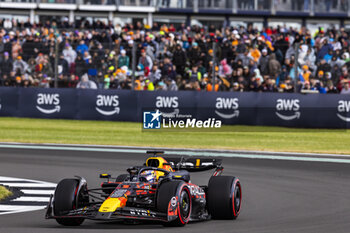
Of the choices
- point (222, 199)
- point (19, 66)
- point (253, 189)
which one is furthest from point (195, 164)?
point (19, 66)

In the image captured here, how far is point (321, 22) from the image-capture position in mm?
42656

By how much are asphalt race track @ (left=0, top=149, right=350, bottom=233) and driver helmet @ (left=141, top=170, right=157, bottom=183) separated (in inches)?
23.1

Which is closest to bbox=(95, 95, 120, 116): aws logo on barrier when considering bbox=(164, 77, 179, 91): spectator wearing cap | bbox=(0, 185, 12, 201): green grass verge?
bbox=(164, 77, 179, 91): spectator wearing cap

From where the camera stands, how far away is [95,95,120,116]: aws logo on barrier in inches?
1091

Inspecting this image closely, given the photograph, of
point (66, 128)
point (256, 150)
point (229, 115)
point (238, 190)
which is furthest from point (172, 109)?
point (238, 190)

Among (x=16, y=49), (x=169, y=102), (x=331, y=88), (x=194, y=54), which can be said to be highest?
(x=16, y=49)

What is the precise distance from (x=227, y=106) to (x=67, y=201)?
1774 centimetres

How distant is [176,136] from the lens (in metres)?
25.3

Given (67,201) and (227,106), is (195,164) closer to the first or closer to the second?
(67,201)

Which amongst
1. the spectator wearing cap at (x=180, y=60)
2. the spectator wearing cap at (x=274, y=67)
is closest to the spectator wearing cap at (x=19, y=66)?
the spectator wearing cap at (x=180, y=60)

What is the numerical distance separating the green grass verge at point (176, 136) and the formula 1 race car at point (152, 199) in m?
11.6

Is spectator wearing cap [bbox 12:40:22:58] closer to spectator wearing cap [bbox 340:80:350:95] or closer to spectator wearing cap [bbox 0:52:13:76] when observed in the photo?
spectator wearing cap [bbox 0:52:13:76]

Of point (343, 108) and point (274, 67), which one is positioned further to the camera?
point (274, 67)

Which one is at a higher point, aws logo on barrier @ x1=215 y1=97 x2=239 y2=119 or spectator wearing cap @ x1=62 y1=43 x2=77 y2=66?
spectator wearing cap @ x1=62 y1=43 x2=77 y2=66
